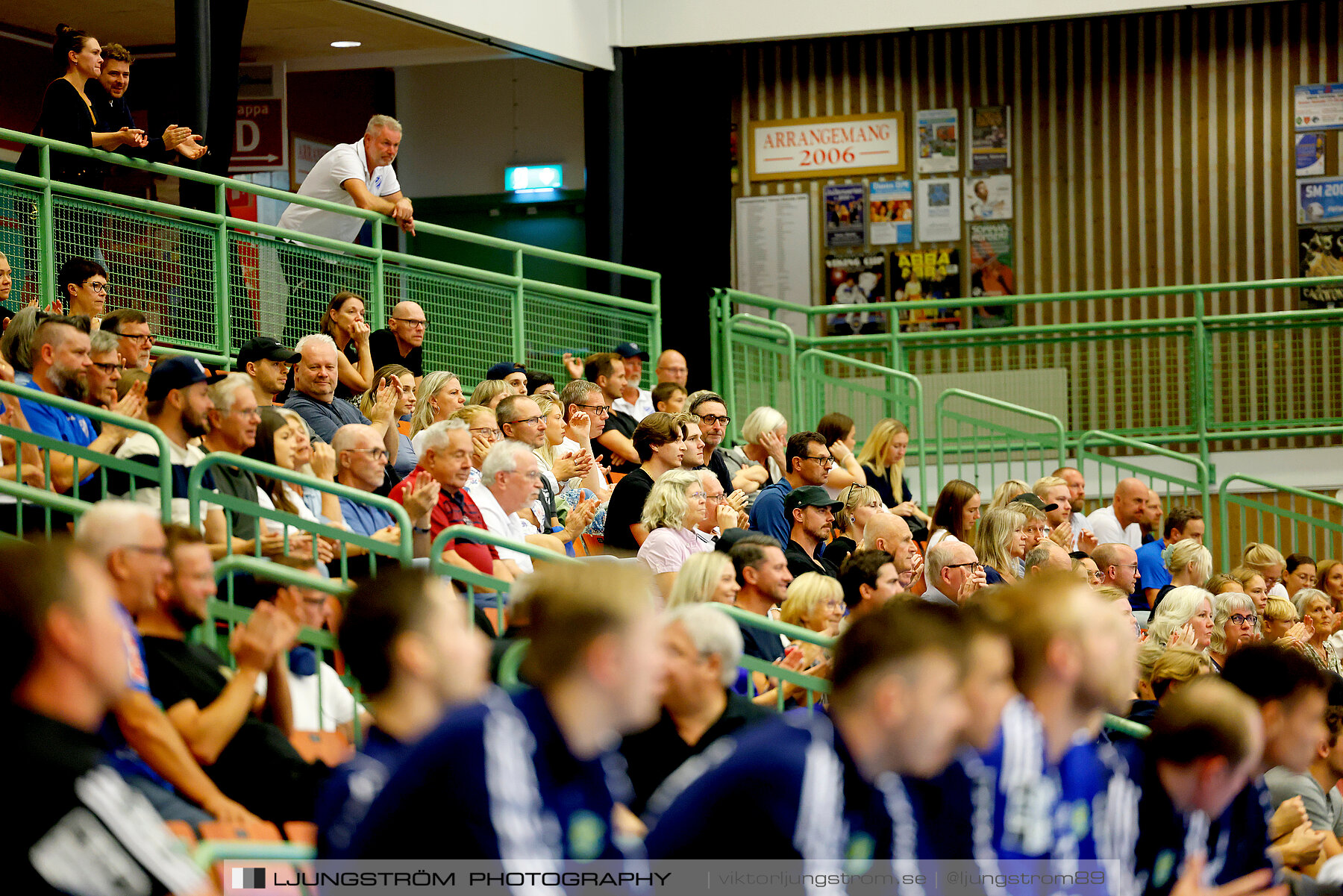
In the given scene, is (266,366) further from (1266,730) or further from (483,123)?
(483,123)

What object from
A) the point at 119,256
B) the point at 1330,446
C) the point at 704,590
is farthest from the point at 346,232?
the point at 1330,446

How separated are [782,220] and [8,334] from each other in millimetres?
8687

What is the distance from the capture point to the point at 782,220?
45.5 ft

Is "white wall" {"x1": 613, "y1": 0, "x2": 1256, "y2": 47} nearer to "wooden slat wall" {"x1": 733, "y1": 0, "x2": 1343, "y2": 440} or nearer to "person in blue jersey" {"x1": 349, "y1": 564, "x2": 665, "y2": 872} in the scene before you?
"wooden slat wall" {"x1": 733, "y1": 0, "x2": 1343, "y2": 440}

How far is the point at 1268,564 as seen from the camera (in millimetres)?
9391

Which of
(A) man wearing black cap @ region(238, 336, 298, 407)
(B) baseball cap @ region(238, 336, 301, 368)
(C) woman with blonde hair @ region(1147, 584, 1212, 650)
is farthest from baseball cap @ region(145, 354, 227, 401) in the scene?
(C) woman with blonde hair @ region(1147, 584, 1212, 650)

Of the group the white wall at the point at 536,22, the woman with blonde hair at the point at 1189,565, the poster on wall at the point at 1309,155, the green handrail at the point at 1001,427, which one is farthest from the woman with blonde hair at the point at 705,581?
the poster on wall at the point at 1309,155

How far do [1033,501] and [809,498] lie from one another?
1.95 m

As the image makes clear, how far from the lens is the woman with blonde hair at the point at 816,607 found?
18.8 ft

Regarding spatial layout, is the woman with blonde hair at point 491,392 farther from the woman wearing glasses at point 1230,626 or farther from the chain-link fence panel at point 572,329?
the woman wearing glasses at point 1230,626

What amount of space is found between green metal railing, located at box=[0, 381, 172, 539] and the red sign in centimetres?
759

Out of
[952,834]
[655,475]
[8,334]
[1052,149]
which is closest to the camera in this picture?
[952,834]

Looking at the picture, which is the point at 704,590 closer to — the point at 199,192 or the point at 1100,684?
the point at 1100,684

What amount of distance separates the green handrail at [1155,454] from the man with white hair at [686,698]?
26.6ft
